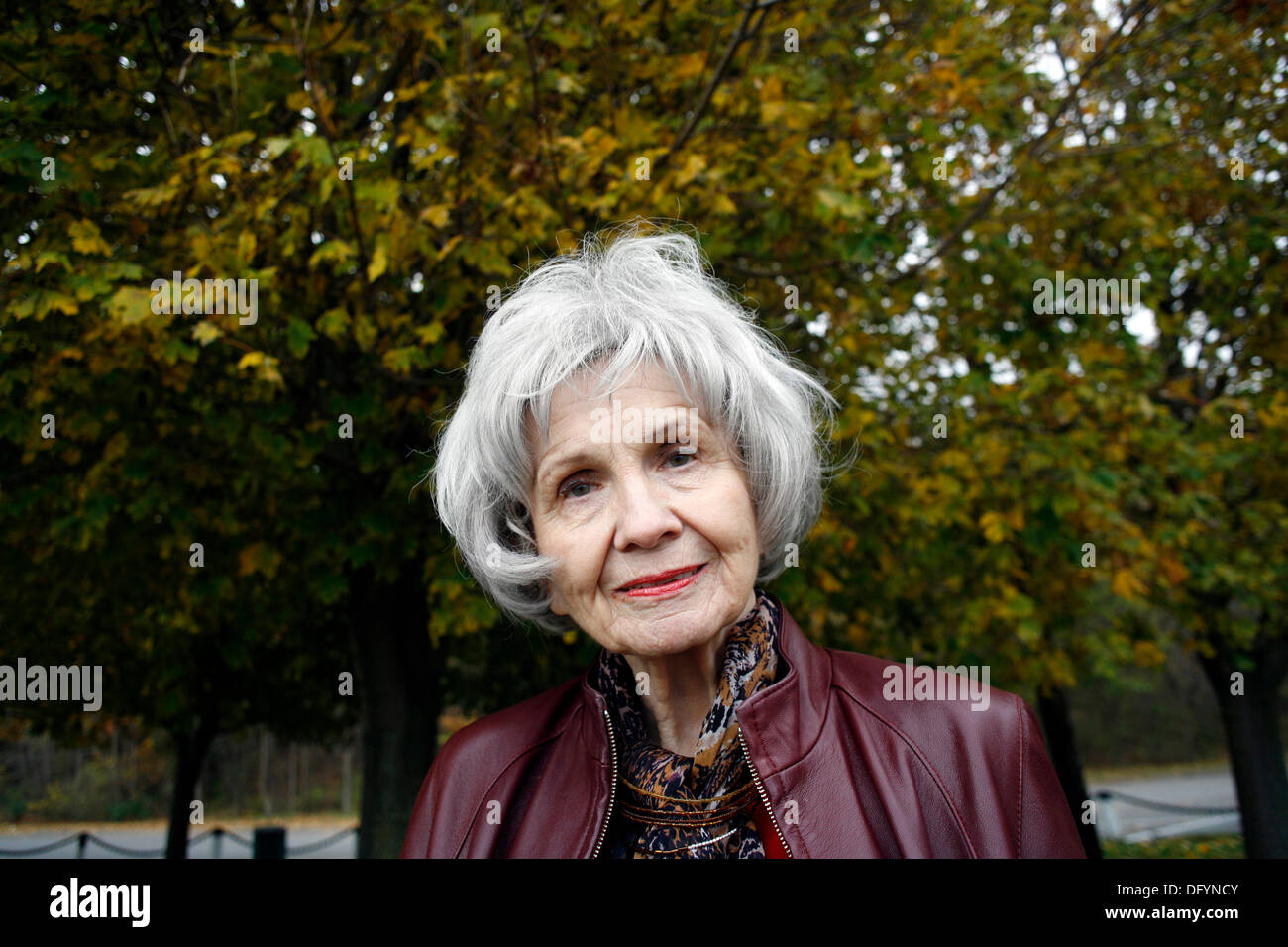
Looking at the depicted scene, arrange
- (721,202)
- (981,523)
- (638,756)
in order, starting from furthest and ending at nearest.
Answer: (981,523) → (721,202) → (638,756)

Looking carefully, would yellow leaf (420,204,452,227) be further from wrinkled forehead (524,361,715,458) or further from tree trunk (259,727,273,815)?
tree trunk (259,727,273,815)

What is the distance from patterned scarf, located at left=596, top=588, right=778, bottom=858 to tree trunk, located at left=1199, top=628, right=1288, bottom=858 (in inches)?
317

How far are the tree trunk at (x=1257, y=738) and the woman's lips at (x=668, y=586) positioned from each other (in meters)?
8.23

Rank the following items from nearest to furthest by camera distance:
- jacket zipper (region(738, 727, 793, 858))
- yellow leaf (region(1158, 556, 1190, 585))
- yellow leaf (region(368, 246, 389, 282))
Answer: jacket zipper (region(738, 727, 793, 858))
yellow leaf (region(368, 246, 389, 282))
yellow leaf (region(1158, 556, 1190, 585))

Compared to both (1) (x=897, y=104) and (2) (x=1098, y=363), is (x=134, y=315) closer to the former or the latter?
(1) (x=897, y=104)

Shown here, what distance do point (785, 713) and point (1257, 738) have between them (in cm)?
900

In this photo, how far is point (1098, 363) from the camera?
17.8 feet

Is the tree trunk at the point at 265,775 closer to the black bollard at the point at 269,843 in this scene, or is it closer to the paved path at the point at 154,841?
the paved path at the point at 154,841

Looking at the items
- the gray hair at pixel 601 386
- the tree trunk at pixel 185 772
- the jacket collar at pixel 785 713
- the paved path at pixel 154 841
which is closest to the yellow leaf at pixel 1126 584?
the gray hair at pixel 601 386

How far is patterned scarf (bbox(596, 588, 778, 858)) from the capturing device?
167 centimetres

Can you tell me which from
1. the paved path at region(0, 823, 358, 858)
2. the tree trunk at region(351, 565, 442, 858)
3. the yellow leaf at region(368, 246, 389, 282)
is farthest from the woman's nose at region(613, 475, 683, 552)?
the paved path at region(0, 823, 358, 858)
